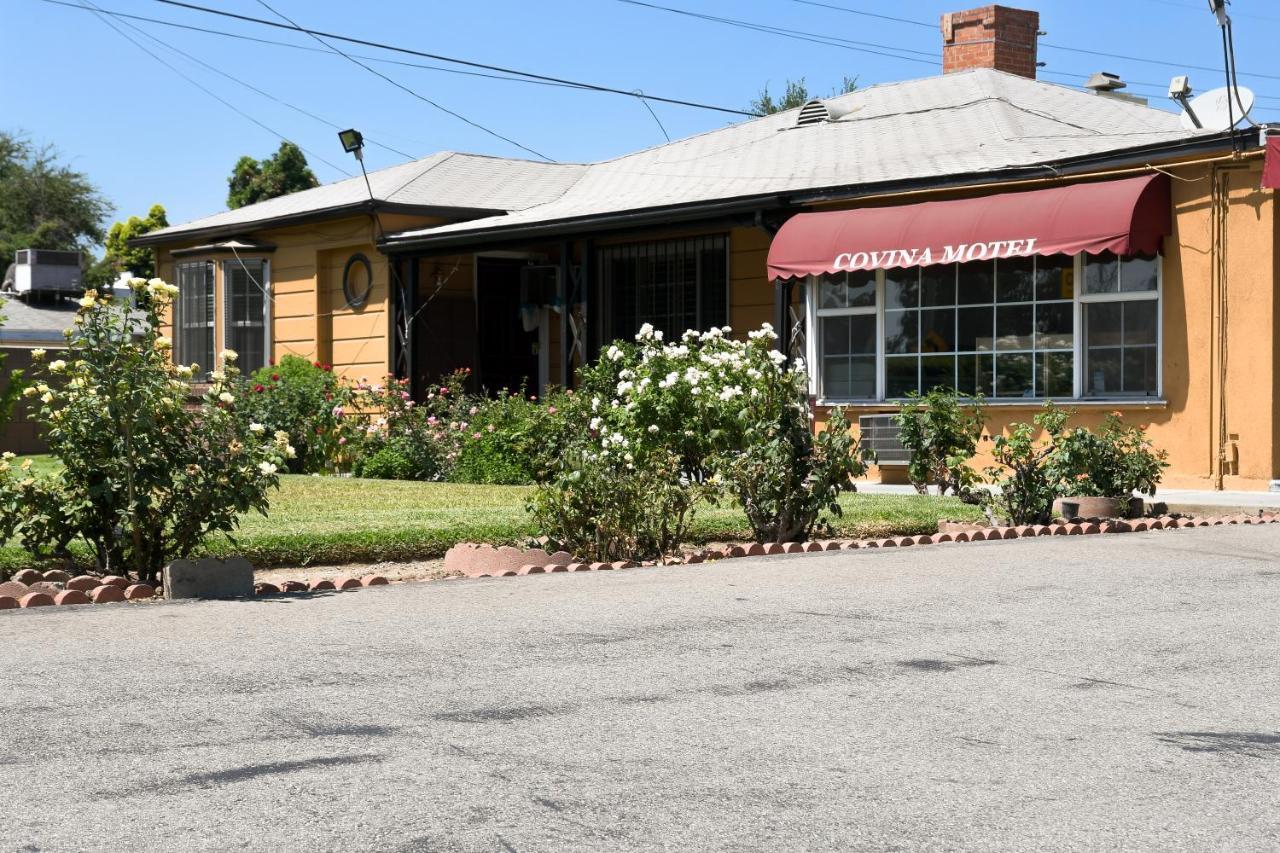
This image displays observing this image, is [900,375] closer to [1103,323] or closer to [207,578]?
[1103,323]

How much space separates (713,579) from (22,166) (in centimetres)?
7235

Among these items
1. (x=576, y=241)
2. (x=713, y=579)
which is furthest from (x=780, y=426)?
(x=576, y=241)

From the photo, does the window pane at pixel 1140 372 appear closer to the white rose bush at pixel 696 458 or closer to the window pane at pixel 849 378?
the window pane at pixel 849 378

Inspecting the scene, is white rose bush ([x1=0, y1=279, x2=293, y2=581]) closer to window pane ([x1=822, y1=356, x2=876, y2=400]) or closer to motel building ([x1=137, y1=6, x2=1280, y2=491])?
motel building ([x1=137, y1=6, x2=1280, y2=491])

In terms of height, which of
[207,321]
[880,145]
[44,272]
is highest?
[44,272]

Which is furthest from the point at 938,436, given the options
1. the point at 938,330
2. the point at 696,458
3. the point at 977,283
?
the point at 938,330

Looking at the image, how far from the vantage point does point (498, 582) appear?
9289 millimetres

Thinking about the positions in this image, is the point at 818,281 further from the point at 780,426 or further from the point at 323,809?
the point at 323,809

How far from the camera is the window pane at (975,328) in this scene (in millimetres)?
17812

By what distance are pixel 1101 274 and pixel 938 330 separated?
2.15 metres

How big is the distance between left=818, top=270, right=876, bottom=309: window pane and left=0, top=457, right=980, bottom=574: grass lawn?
3318 millimetres

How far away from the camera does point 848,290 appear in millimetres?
19062

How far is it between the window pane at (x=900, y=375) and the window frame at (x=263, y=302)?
12.4 m

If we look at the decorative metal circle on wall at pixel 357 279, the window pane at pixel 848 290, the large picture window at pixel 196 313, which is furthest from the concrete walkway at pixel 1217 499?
the large picture window at pixel 196 313
